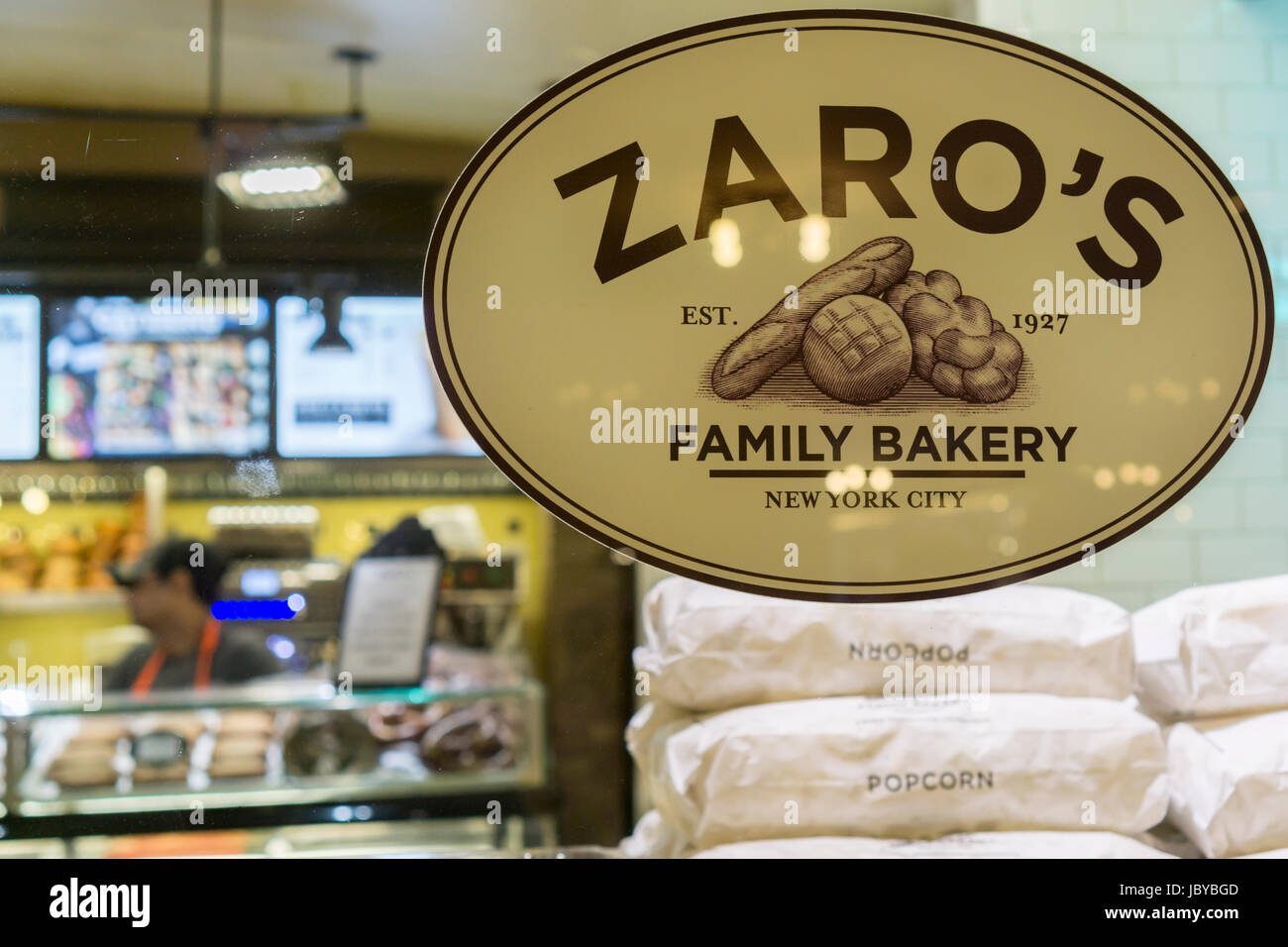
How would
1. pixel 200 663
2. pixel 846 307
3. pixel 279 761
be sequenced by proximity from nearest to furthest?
1. pixel 846 307
2. pixel 200 663
3. pixel 279 761

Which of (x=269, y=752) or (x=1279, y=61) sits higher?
(x=1279, y=61)

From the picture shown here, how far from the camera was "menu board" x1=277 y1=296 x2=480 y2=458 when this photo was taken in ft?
3.81

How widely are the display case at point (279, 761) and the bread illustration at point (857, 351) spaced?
564 millimetres

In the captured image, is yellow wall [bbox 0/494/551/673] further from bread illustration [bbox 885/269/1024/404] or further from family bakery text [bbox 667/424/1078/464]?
bread illustration [bbox 885/269/1024/404]

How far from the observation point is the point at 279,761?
5.87 ft

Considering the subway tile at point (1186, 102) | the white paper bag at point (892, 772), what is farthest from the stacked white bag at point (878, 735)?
the subway tile at point (1186, 102)

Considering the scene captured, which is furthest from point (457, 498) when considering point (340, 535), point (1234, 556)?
point (1234, 556)

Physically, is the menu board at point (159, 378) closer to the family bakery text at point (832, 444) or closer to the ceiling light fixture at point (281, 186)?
the ceiling light fixture at point (281, 186)

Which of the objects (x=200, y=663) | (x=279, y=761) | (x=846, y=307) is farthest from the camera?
(x=279, y=761)

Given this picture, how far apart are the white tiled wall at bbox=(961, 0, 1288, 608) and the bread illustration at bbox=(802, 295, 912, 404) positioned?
0.34 metres

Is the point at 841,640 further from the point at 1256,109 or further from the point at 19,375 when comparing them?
the point at 19,375

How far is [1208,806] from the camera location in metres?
1.19

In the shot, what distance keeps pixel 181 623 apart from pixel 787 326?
880mm

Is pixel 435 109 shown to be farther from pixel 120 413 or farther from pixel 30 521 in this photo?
pixel 30 521
